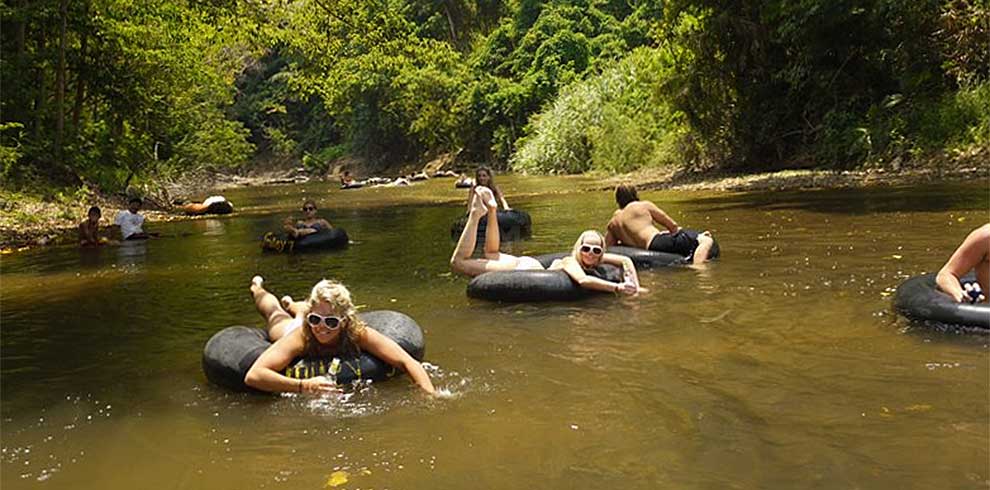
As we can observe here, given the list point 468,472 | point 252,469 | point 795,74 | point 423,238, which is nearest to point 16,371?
point 252,469

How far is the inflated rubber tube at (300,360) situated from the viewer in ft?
17.3

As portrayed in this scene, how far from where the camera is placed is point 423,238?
14.1 meters

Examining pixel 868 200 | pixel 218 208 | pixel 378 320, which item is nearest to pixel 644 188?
pixel 868 200

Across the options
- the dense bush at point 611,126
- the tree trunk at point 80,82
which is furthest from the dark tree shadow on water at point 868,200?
the tree trunk at point 80,82

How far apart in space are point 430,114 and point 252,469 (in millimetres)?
47420

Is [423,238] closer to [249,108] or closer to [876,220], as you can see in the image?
[876,220]

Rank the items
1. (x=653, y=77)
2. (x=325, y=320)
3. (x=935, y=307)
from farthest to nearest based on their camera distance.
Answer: (x=653, y=77) < (x=935, y=307) < (x=325, y=320)

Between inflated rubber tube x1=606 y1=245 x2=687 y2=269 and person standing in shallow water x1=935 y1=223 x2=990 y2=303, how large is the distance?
355 centimetres

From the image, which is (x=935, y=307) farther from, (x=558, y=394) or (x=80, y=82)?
(x=80, y=82)

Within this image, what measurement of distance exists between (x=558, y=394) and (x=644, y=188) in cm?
1828

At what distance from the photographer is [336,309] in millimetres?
5234

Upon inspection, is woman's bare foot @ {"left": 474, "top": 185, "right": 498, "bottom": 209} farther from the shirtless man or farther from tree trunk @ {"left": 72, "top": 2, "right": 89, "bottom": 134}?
tree trunk @ {"left": 72, "top": 2, "right": 89, "bottom": 134}

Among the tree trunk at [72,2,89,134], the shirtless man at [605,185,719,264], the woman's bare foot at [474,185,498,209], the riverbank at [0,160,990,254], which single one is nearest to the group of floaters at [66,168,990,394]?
the woman's bare foot at [474,185,498,209]

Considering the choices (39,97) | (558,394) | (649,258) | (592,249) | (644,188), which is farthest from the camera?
(644,188)
